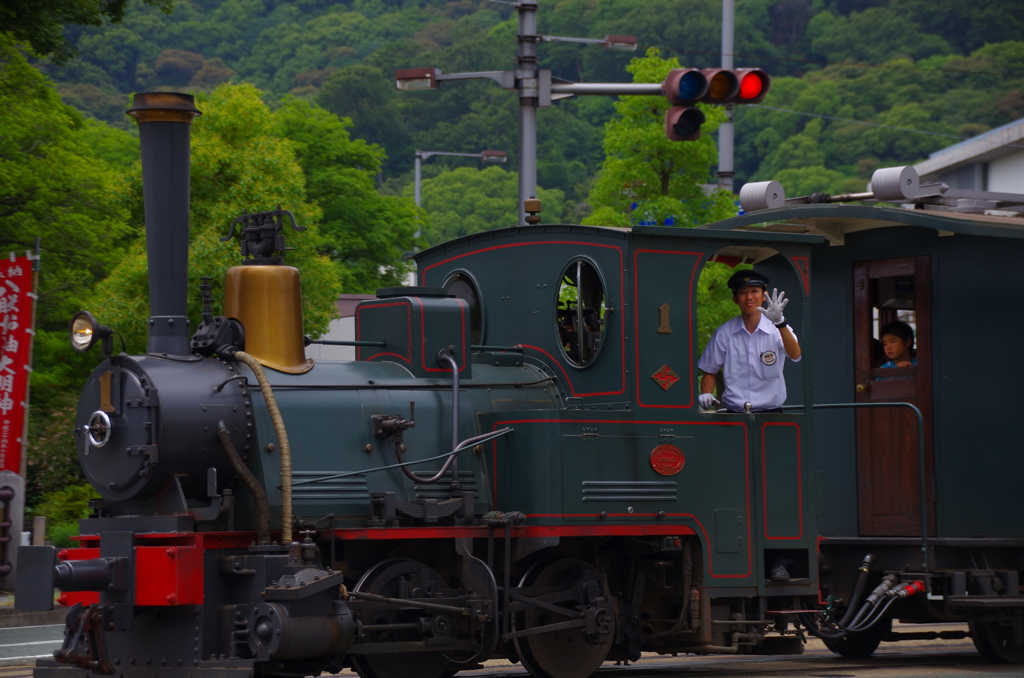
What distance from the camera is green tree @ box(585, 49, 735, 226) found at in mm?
19938

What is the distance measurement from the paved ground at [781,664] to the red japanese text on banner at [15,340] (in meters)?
2.07

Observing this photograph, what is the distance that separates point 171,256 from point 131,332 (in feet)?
37.3

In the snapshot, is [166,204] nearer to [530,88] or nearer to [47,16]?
[530,88]

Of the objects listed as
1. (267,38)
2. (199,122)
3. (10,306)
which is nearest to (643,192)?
(199,122)

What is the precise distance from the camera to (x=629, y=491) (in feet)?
27.2

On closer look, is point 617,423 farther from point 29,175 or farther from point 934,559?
point 29,175

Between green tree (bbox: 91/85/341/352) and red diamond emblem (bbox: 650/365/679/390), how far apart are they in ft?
33.5

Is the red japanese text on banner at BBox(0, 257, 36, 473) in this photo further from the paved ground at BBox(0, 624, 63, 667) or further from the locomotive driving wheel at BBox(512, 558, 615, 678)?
the locomotive driving wheel at BBox(512, 558, 615, 678)

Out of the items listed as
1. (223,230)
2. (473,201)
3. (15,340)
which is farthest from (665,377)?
(473,201)

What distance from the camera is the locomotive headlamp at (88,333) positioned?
7570 millimetres

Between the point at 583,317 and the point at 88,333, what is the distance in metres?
3.08

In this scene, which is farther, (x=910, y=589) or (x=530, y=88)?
(x=530, y=88)

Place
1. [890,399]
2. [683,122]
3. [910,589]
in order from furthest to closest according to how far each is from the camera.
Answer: [683,122] → [890,399] → [910,589]

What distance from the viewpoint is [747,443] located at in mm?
8750
